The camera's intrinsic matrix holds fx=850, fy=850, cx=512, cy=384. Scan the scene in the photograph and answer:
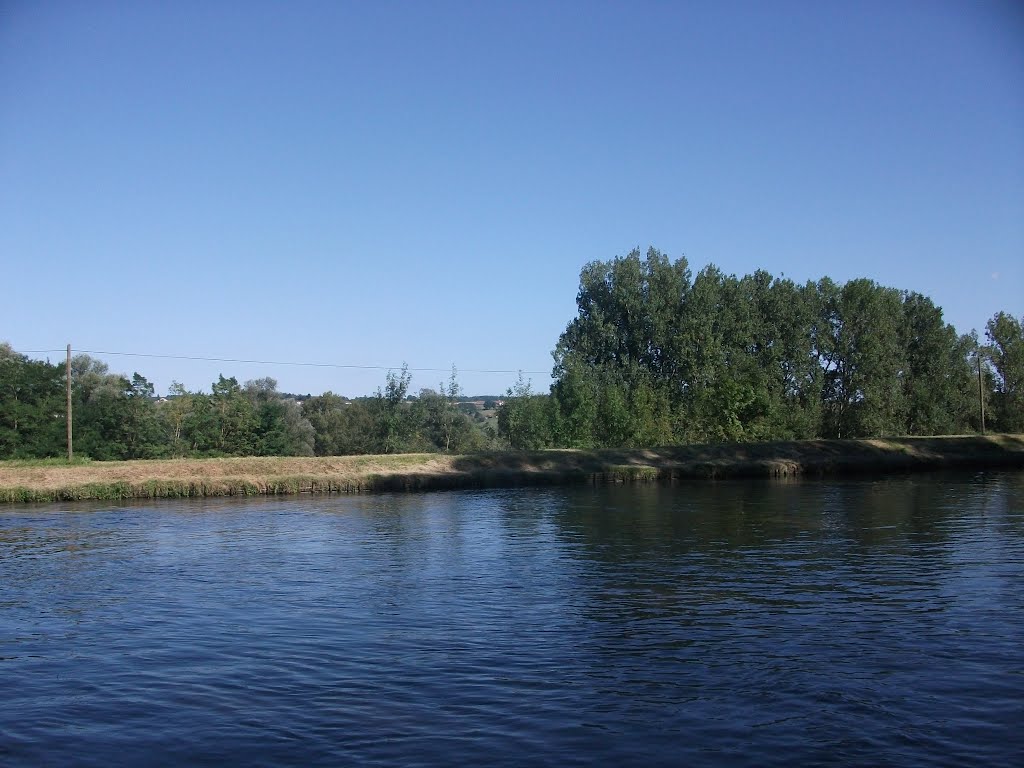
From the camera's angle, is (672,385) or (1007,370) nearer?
(672,385)

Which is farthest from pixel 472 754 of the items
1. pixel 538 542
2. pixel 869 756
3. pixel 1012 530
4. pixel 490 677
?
pixel 1012 530

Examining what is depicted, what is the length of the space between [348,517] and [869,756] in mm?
27495

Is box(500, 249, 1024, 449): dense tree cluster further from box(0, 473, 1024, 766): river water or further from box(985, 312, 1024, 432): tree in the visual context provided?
box(0, 473, 1024, 766): river water

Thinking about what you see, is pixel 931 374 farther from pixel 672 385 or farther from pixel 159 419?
pixel 159 419

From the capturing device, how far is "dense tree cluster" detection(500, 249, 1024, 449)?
72625 mm

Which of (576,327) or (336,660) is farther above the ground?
(576,327)

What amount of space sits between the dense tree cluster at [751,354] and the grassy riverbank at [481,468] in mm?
11537

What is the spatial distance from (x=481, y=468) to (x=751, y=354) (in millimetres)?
36265

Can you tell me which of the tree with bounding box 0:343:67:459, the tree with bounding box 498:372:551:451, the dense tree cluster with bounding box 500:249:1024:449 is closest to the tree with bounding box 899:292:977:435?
the dense tree cluster with bounding box 500:249:1024:449

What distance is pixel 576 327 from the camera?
255 feet

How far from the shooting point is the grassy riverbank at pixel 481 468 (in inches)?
1763

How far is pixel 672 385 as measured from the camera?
247 feet

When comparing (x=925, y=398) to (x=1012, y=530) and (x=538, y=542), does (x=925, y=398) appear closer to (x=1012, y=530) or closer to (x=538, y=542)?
(x=1012, y=530)

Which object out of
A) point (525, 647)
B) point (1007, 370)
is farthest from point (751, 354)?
point (525, 647)
